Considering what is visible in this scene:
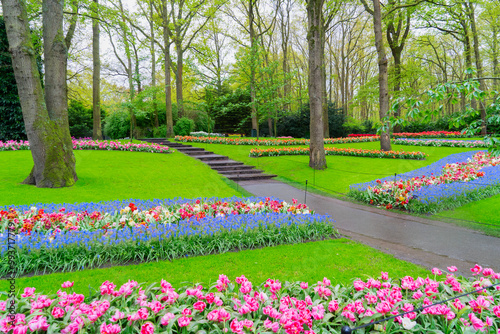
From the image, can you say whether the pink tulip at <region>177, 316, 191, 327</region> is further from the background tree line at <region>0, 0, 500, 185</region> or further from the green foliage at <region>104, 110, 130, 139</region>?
the green foliage at <region>104, 110, 130, 139</region>

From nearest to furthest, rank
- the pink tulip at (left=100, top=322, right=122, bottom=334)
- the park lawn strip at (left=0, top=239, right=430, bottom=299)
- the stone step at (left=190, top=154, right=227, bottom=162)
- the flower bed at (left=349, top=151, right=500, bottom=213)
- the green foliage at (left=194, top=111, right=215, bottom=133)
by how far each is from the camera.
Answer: the pink tulip at (left=100, top=322, right=122, bottom=334)
the park lawn strip at (left=0, top=239, right=430, bottom=299)
the flower bed at (left=349, top=151, right=500, bottom=213)
the stone step at (left=190, top=154, right=227, bottom=162)
the green foliage at (left=194, top=111, right=215, bottom=133)

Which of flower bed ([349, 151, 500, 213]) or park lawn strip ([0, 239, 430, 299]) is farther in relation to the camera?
flower bed ([349, 151, 500, 213])

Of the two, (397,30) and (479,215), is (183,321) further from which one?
(397,30)

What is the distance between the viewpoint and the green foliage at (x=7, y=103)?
1359 centimetres

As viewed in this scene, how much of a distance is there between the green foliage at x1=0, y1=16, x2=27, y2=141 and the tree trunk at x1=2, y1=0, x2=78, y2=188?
9.12 m

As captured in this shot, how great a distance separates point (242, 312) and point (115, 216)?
11.1ft

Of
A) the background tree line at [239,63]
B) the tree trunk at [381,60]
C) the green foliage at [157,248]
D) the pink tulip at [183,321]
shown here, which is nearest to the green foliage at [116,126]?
the background tree line at [239,63]

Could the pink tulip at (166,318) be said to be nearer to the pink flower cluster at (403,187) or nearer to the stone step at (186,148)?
the pink flower cluster at (403,187)

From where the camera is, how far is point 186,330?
1969mm

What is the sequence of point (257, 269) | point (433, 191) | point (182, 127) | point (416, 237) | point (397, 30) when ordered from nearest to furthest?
1. point (257, 269)
2. point (416, 237)
3. point (433, 191)
4. point (182, 127)
5. point (397, 30)

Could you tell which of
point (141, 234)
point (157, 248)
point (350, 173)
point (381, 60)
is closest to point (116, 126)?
point (350, 173)

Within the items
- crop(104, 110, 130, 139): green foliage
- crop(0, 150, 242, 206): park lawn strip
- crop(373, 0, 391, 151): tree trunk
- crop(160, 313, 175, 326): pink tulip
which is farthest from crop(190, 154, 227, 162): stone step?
crop(160, 313, 175, 326): pink tulip

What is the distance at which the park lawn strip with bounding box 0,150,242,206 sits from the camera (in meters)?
6.36

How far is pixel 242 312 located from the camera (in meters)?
2.01
